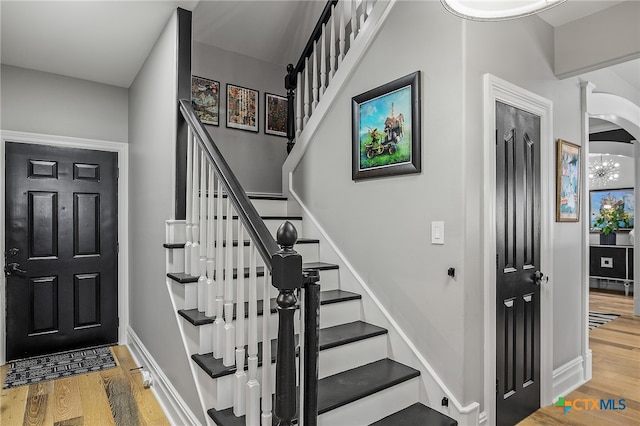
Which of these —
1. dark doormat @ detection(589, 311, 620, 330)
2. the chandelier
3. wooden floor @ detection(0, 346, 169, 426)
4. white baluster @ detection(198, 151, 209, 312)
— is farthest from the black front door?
the chandelier

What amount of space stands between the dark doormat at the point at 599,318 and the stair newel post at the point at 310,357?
15.6 feet

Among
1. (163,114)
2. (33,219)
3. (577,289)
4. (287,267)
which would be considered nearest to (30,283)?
(33,219)

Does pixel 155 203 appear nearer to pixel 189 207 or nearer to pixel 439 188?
pixel 189 207

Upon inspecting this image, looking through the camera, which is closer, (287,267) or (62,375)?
(287,267)

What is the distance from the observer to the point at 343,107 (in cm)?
284

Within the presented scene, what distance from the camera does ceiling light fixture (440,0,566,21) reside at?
158 centimetres

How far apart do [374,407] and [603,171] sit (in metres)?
7.90

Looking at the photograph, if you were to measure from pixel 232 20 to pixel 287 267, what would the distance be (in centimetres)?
314

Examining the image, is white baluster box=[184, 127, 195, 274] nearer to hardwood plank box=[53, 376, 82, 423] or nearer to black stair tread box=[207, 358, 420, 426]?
black stair tread box=[207, 358, 420, 426]

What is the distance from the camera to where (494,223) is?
7.50 ft

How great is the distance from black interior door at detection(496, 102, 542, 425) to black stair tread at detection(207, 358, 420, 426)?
0.63m

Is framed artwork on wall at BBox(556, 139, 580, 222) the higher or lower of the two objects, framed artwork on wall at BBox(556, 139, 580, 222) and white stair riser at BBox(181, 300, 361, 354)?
the higher

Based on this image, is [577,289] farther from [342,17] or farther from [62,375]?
[62,375]

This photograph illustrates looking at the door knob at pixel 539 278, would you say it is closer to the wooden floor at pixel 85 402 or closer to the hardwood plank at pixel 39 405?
the wooden floor at pixel 85 402
